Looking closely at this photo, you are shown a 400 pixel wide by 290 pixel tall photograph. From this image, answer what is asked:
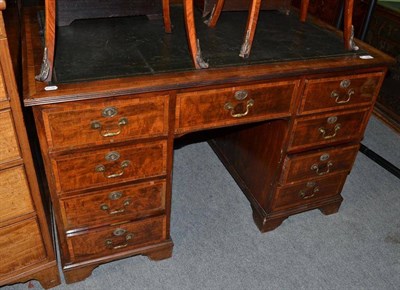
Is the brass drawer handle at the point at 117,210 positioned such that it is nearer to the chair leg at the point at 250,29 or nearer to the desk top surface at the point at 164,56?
the desk top surface at the point at 164,56

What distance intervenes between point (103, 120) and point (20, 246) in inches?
22.7

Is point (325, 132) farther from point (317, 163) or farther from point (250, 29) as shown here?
point (250, 29)

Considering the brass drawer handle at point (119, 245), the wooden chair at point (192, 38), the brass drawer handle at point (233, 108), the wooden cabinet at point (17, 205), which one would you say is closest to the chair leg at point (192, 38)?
the wooden chair at point (192, 38)

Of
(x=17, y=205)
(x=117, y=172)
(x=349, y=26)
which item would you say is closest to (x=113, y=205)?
(x=117, y=172)

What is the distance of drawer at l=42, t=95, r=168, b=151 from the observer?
3.81 ft

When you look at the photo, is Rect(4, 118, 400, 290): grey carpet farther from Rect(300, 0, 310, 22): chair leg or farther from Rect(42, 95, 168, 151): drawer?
Rect(300, 0, 310, 22): chair leg

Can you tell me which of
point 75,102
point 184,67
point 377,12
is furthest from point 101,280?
point 377,12

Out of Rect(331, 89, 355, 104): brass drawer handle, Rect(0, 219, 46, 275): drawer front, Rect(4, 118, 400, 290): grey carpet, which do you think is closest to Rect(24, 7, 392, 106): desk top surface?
Rect(331, 89, 355, 104): brass drawer handle

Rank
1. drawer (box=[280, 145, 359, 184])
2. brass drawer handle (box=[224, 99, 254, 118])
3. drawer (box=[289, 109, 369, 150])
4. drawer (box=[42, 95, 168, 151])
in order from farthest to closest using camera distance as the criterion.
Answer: drawer (box=[280, 145, 359, 184]), drawer (box=[289, 109, 369, 150]), brass drawer handle (box=[224, 99, 254, 118]), drawer (box=[42, 95, 168, 151])

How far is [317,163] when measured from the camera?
175 cm

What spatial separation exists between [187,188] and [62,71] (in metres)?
1.11

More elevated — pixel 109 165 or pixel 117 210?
pixel 109 165

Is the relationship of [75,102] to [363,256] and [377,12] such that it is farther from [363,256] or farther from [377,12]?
[377,12]

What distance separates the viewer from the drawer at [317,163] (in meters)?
1.69
